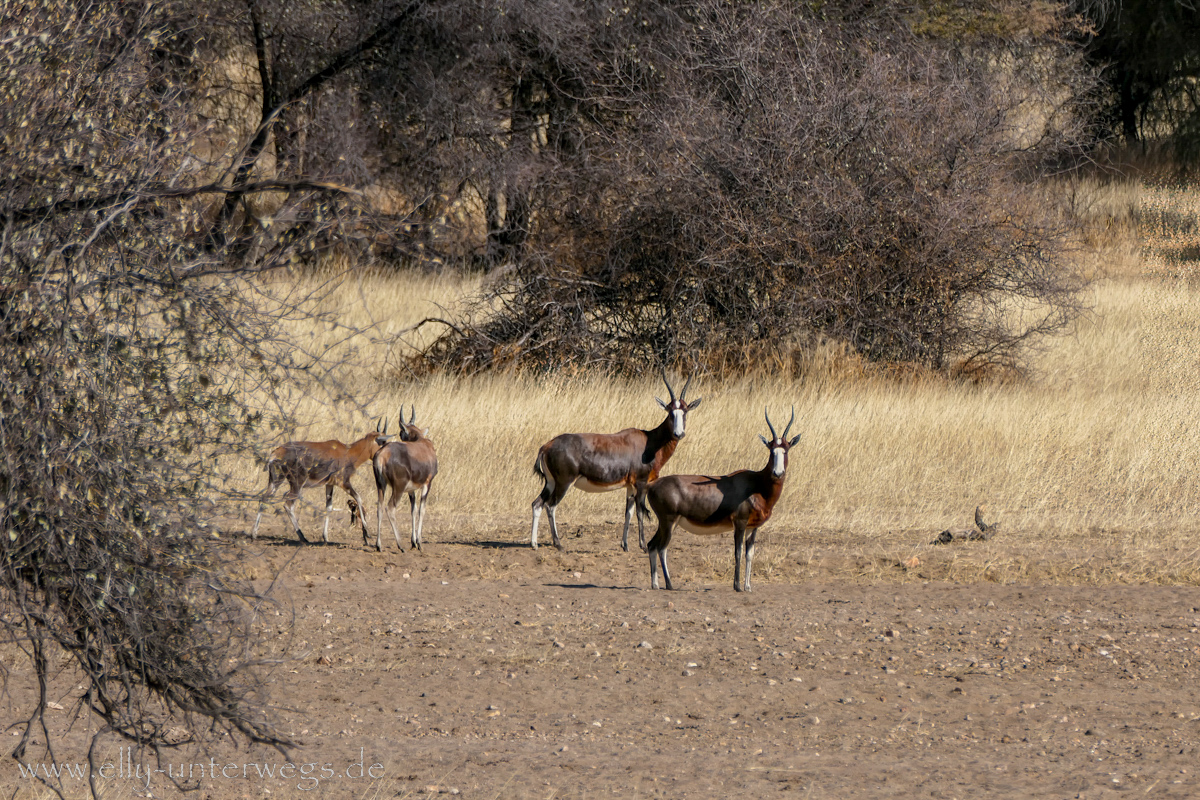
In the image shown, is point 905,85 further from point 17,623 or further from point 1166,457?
point 17,623

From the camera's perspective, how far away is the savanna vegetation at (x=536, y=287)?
15.3 feet

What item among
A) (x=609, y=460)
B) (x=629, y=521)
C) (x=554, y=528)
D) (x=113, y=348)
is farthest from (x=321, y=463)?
(x=113, y=348)

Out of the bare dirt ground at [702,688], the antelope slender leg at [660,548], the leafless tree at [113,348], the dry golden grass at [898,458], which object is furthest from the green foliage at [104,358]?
the antelope slender leg at [660,548]

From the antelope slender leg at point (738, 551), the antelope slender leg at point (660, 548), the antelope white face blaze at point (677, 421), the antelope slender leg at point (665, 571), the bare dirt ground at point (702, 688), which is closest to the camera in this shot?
the bare dirt ground at point (702, 688)

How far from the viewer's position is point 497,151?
23.8m

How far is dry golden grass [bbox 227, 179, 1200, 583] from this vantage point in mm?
11125

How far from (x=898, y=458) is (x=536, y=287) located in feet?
22.0

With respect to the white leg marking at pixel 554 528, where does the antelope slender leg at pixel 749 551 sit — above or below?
above

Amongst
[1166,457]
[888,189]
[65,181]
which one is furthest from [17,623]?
[888,189]

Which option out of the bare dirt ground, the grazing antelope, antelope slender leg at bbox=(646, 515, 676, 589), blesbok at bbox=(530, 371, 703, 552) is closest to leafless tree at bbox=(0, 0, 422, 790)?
the bare dirt ground

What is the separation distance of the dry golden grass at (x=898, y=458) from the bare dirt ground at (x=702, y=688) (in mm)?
895

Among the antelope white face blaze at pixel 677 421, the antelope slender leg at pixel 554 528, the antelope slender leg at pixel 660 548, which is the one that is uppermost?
the antelope white face blaze at pixel 677 421

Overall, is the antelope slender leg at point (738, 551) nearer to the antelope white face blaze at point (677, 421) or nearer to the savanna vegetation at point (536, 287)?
the antelope white face blaze at point (677, 421)

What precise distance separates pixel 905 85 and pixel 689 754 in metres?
13.4
